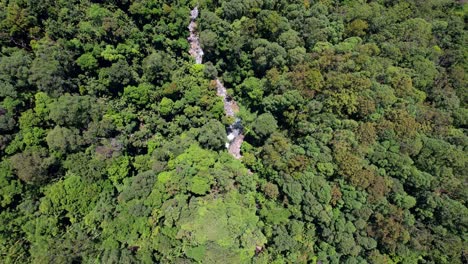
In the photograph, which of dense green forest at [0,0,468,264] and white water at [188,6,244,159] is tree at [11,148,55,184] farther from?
white water at [188,6,244,159]

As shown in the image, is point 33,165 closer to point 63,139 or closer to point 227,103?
point 63,139

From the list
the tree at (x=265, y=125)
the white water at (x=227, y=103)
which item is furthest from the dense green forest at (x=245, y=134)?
the white water at (x=227, y=103)

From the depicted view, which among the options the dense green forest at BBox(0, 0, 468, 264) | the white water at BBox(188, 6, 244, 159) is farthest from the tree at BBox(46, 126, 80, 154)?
the white water at BBox(188, 6, 244, 159)

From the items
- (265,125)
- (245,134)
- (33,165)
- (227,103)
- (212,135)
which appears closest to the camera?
(33,165)

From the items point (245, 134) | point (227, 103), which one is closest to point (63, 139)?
point (227, 103)

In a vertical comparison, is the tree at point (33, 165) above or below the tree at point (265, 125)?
below

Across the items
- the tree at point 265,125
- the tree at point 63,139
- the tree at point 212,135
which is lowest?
the tree at point 63,139

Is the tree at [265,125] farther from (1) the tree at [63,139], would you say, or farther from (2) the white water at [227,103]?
(1) the tree at [63,139]
